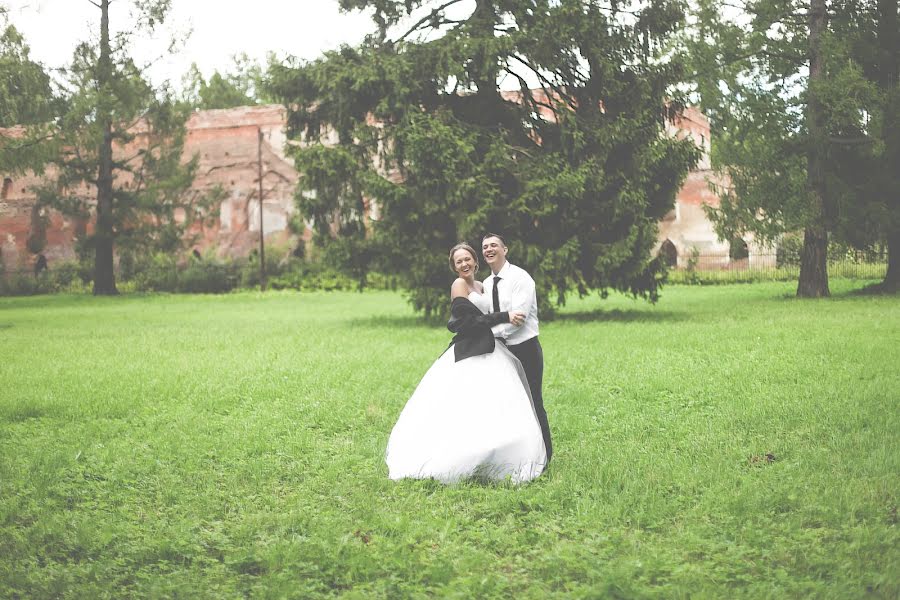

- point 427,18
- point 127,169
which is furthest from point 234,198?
point 427,18

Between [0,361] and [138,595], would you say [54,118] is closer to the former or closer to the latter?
[0,361]

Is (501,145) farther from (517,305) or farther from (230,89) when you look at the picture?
(230,89)

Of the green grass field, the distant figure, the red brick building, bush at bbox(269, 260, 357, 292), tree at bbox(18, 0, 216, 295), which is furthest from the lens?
the distant figure

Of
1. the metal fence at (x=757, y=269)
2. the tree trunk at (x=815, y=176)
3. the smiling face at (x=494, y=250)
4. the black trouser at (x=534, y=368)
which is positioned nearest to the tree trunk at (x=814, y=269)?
the tree trunk at (x=815, y=176)

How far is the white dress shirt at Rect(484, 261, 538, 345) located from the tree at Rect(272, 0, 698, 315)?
12399 millimetres

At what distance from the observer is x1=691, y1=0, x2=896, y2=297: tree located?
83.3ft

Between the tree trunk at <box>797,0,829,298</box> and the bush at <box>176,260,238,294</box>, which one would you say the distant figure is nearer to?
the bush at <box>176,260,238,294</box>

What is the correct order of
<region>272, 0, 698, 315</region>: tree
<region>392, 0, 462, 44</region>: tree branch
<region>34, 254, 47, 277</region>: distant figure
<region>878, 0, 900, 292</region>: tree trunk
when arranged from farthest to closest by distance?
1. <region>34, 254, 47, 277</region>: distant figure
2. <region>878, 0, 900, 292</region>: tree trunk
3. <region>392, 0, 462, 44</region>: tree branch
4. <region>272, 0, 698, 315</region>: tree

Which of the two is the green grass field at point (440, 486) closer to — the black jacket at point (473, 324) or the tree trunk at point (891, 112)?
the black jacket at point (473, 324)

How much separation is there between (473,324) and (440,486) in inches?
47.8

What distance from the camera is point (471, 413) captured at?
6406 mm

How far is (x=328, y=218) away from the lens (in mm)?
21891

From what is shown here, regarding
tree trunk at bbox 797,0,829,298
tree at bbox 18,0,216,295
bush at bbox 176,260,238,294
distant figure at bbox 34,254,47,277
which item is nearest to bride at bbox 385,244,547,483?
tree trunk at bbox 797,0,829,298

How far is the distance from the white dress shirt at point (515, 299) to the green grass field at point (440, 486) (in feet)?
3.64
